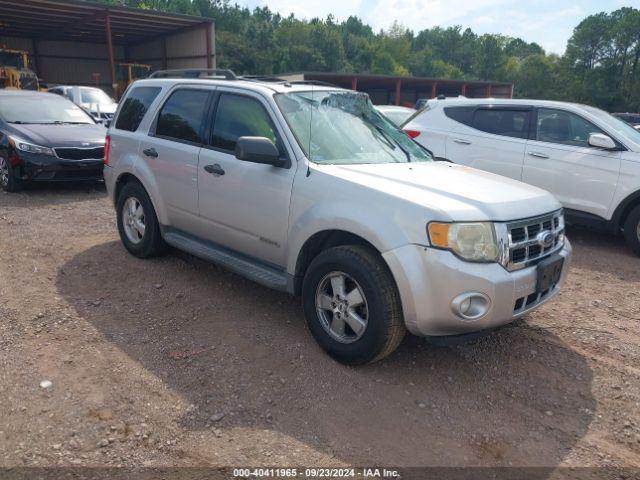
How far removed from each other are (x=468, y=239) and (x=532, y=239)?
56 centimetres

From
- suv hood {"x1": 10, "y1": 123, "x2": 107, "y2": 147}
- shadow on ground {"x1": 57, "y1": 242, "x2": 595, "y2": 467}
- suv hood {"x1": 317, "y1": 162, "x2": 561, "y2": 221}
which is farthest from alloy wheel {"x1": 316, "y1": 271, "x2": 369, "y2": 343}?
suv hood {"x1": 10, "y1": 123, "x2": 107, "y2": 147}

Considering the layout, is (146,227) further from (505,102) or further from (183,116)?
(505,102)

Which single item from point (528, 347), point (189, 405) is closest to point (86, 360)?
point (189, 405)

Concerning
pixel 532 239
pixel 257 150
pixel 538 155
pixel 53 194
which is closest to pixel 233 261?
pixel 257 150

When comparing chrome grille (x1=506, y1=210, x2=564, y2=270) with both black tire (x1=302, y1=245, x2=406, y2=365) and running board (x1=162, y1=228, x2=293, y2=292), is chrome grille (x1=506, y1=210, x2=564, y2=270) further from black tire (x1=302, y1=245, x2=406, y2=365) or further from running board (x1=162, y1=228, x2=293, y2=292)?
running board (x1=162, y1=228, x2=293, y2=292)

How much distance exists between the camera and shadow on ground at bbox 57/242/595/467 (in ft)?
9.28

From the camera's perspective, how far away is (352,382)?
3320 millimetres

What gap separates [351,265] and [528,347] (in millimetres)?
1614

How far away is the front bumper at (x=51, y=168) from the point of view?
8.14 metres

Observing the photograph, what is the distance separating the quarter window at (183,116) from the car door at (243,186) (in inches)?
8.2

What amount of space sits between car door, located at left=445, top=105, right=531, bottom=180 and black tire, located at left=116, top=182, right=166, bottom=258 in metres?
4.39

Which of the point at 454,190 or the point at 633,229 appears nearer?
the point at 454,190

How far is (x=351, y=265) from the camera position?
128 inches

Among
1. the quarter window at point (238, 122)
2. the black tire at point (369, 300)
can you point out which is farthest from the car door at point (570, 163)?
the black tire at point (369, 300)
